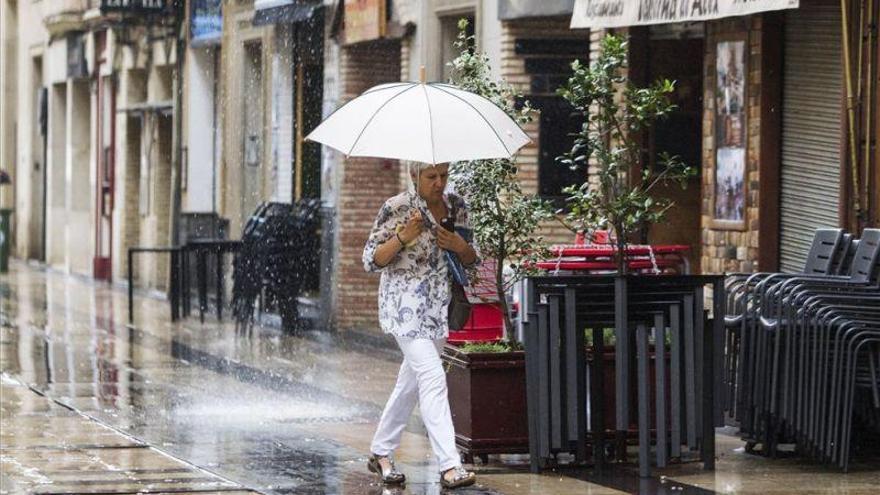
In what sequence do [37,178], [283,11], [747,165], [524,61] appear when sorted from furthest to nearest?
[37,178] → [283,11] → [524,61] → [747,165]

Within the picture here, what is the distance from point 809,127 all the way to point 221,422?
461cm

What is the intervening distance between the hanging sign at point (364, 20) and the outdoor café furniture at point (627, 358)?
12.3 metres

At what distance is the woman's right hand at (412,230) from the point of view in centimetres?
1080

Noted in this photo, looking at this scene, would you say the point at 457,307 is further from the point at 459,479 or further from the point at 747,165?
the point at 747,165

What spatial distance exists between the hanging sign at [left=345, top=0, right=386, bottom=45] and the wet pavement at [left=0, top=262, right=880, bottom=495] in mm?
3345

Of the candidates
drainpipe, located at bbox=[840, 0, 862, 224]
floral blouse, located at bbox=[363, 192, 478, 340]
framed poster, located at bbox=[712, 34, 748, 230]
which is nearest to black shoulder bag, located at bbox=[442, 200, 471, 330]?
floral blouse, located at bbox=[363, 192, 478, 340]

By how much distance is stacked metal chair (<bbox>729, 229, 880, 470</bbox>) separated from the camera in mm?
11180

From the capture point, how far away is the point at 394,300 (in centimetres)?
1095

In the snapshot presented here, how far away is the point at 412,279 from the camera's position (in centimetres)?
1095

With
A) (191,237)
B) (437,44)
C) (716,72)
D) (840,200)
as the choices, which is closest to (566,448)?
(840,200)

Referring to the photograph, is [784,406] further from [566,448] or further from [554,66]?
[554,66]

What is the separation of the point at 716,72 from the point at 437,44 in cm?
620

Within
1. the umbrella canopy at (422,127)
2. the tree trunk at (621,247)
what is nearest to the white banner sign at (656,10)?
the tree trunk at (621,247)

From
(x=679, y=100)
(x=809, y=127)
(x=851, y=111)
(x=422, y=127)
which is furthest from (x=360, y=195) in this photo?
(x=422, y=127)
